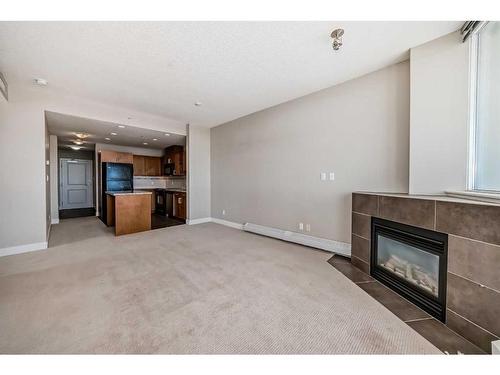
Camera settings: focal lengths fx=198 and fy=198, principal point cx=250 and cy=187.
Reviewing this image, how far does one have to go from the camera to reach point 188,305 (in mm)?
1821

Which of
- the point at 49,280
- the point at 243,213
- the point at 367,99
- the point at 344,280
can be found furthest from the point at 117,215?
the point at 367,99

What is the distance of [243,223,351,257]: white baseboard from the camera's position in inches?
118

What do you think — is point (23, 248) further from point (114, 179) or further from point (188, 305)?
→ point (188, 305)

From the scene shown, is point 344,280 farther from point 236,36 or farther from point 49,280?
point 49,280

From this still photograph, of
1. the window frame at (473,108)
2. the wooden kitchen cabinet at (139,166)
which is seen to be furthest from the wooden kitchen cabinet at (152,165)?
the window frame at (473,108)

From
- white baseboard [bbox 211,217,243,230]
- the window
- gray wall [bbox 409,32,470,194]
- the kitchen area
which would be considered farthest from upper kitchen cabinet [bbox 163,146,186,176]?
the window

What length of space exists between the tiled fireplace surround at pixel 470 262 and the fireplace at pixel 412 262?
0.27 ft

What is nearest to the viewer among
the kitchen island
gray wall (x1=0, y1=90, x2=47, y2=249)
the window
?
the window

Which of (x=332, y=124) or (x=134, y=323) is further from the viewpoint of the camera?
(x=332, y=124)

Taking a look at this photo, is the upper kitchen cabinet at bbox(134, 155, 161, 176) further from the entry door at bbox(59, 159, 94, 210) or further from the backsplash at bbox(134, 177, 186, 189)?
the entry door at bbox(59, 159, 94, 210)

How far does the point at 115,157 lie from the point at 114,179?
33.1 inches

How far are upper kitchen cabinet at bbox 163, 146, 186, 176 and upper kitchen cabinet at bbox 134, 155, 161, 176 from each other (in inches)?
24.6

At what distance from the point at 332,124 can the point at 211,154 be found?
11.1 ft
